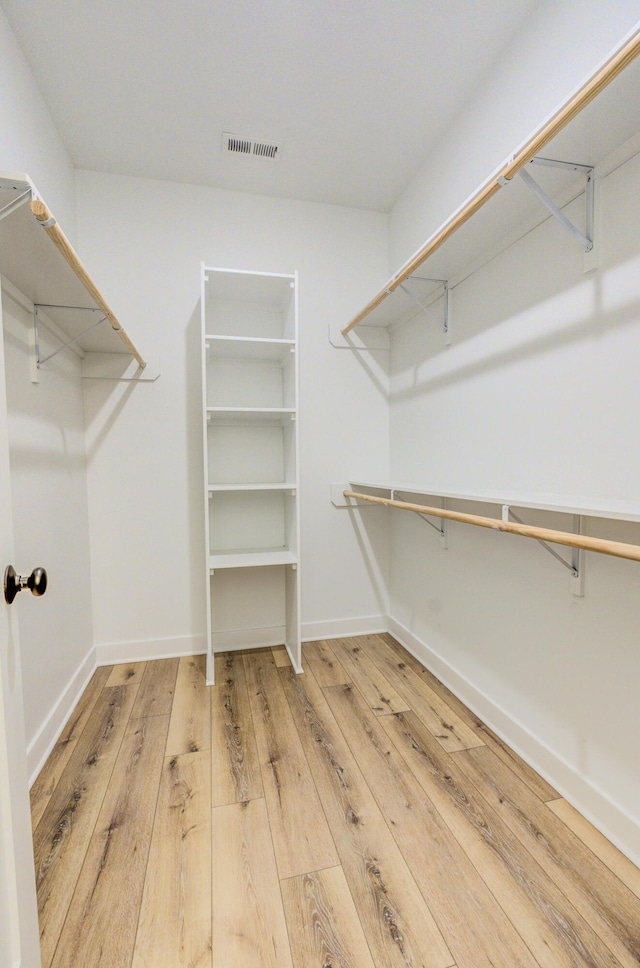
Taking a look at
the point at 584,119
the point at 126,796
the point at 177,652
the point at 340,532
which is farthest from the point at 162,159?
the point at 126,796

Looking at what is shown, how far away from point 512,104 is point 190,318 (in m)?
1.71

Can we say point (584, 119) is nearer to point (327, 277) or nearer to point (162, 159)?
point (327, 277)

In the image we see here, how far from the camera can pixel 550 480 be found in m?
1.46

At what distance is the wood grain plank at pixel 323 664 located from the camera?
2.21m

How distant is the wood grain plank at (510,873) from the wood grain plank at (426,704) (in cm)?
11

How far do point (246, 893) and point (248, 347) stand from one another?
2.14 meters

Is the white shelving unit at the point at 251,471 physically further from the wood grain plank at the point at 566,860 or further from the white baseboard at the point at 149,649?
the wood grain plank at the point at 566,860

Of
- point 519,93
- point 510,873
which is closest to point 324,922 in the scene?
point 510,873

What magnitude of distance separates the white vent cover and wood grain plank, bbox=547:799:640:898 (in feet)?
9.48

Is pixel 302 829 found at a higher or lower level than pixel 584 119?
lower

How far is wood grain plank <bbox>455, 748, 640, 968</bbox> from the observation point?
3.34ft

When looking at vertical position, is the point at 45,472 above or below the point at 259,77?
below

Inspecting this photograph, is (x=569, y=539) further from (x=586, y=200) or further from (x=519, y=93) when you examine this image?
(x=519, y=93)

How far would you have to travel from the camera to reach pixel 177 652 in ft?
8.22
